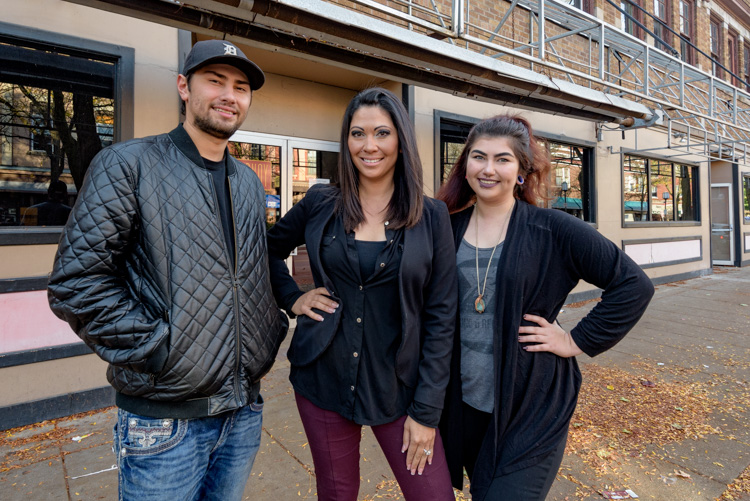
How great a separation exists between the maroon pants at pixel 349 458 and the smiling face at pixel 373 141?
0.99 metres

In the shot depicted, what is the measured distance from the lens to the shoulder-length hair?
1807mm

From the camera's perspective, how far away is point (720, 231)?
1459 cm

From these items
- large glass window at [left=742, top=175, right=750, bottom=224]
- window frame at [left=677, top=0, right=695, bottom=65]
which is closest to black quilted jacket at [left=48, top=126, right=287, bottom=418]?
window frame at [left=677, top=0, right=695, bottom=65]

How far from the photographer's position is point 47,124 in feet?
12.0

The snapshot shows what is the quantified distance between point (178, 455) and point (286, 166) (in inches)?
194

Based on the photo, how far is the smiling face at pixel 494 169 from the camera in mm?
1767

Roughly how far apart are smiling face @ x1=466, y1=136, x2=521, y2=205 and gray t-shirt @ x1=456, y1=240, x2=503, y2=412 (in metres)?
0.24

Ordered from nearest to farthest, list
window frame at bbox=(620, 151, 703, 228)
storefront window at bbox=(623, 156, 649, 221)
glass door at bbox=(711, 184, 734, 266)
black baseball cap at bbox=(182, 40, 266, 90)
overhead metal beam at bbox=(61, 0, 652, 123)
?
black baseball cap at bbox=(182, 40, 266, 90)
overhead metal beam at bbox=(61, 0, 652, 123)
window frame at bbox=(620, 151, 703, 228)
storefront window at bbox=(623, 156, 649, 221)
glass door at bbox=(711, 184, 734, 266)

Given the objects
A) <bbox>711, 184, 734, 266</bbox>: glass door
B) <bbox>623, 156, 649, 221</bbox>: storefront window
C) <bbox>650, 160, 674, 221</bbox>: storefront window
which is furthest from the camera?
<bbox>711, 184, 734, 266</bbox>: glass door

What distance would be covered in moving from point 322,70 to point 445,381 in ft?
16.1

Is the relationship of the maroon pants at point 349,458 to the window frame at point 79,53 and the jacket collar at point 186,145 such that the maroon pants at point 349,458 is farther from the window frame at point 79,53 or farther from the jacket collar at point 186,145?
the window frame at point 79,53

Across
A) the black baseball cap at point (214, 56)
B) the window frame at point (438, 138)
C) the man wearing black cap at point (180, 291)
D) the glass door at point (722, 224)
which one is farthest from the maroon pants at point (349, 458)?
the glass door at point (722, 224)

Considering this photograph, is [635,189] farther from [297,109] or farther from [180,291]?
[180,291]

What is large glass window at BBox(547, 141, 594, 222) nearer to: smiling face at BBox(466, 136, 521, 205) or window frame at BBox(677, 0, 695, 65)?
window frame at BBox(677, 0, 695, 65)
